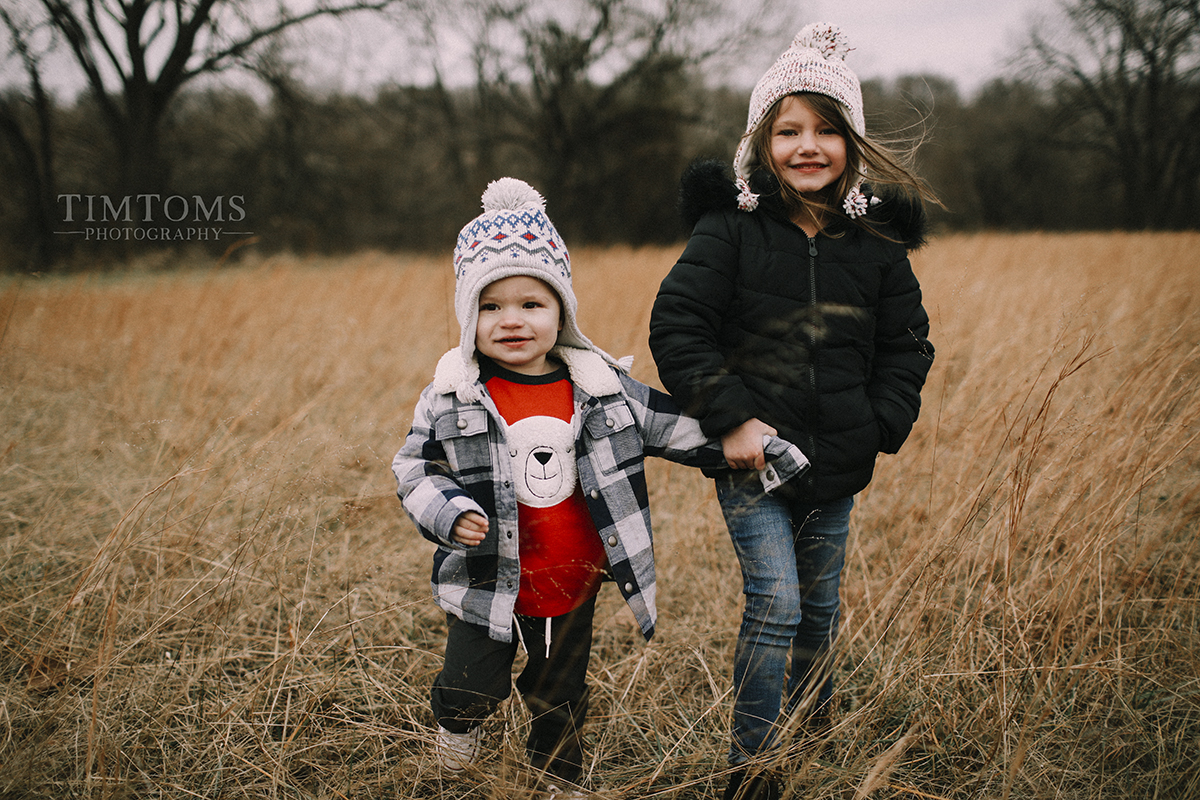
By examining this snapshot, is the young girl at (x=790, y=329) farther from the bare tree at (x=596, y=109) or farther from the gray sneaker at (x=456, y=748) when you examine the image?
the bare tree at (x=596, y=109)

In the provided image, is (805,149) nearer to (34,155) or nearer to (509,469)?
(509,469)

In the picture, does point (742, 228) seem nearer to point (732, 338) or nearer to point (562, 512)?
point (732, 338)

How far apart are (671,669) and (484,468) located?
100 cm

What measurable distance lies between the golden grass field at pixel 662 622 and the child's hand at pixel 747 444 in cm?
53

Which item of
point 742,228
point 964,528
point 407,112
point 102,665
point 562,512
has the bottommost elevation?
point 102,665

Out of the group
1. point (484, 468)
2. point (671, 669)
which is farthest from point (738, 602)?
point (484, 468)

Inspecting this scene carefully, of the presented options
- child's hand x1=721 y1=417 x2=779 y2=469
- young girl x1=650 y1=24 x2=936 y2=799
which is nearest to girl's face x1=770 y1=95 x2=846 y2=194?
young girl x1=650 y1=24 x2=936 y2=799

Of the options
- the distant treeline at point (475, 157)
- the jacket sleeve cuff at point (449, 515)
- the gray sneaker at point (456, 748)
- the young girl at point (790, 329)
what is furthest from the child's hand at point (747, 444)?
the distant treeline at point (475, 157)

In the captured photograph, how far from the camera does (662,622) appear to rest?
2.01 m

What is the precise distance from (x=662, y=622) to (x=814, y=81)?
5.28 feet

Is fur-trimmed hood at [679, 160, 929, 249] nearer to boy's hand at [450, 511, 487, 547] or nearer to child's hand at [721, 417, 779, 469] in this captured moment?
child's hand at [721, 417, 779, 469]

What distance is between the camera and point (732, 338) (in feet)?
4.56

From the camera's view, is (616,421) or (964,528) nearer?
(616,421)

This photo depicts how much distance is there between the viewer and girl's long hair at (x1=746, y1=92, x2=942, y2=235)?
54.5 inches
